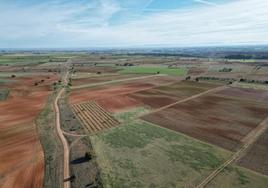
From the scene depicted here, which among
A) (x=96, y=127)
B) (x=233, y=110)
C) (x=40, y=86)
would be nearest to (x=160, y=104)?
(x=233, y=110)

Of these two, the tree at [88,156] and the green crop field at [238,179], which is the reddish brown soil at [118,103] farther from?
the green crop field at [238,179]

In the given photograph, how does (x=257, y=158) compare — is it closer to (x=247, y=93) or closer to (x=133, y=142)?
(x=133, y=142)

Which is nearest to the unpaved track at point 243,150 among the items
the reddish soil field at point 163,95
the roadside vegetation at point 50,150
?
the roadside vegetation at point 50,150

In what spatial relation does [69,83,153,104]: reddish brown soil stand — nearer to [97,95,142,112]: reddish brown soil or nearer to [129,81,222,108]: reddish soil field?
[97,95,142,112]: reddish brown soil

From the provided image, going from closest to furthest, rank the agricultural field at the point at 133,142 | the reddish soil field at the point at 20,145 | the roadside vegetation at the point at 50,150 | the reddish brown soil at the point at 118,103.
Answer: the roadside vegetation at the point at 50,150 → the agricultural field at the point at 133,142 → the reddish soil field at the point at 20,145 → the reddish brown soil at the point at 118,103

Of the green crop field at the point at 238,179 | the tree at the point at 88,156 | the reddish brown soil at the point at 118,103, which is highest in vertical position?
the reddish brown soil at the point at 118,103

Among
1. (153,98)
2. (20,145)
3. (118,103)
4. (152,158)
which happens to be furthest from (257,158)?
(153,98)
